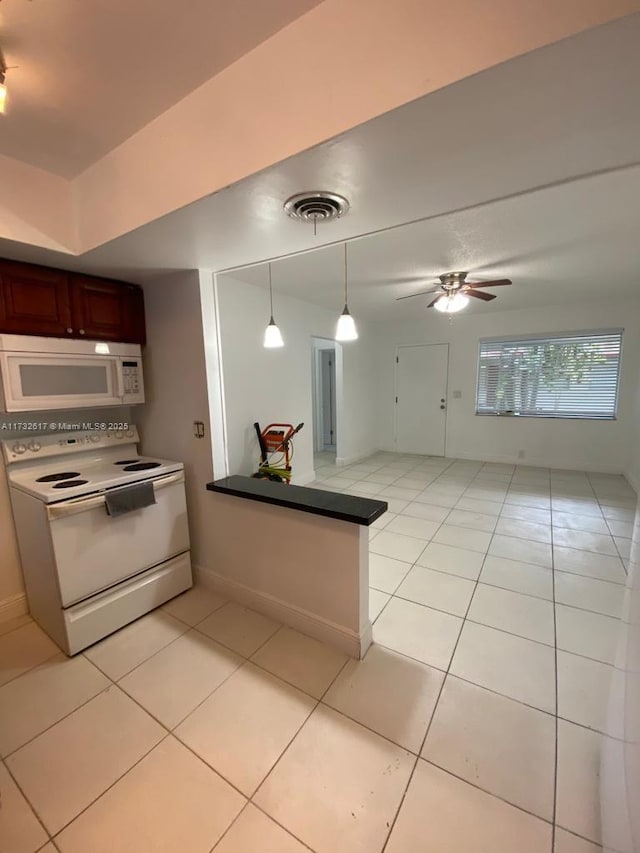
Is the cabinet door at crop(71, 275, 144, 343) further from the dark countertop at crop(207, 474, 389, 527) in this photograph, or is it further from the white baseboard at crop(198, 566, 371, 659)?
the white baseboard at crop(198, 566, 371, 659)

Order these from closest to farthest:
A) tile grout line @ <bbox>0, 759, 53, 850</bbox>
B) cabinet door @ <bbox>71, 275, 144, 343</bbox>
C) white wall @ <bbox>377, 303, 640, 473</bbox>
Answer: tile grout line @ <bbox>0, 759, 53, 850</bbox> < cabinet door @ <bbox>71, 275, 144, 343</bbox> < white wall @ <bbox>377, 303, 640, 473</bbox>

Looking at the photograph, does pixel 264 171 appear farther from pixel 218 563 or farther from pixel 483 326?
pixel 483 326

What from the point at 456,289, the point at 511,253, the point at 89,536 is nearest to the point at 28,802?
the point at 89,536

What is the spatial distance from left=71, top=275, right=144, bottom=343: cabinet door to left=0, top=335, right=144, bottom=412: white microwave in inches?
2.8

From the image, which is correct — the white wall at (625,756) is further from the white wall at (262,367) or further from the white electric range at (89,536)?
the white wall at (262,367)

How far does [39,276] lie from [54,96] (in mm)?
1029

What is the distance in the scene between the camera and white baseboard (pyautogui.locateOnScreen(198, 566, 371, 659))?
71.8 inches

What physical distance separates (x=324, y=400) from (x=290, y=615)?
467cm

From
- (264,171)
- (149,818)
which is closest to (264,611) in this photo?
(149,818)

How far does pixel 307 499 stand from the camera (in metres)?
1.89

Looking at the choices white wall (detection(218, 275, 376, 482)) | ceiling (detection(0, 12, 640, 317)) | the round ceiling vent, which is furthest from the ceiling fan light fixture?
the round ceiling vent

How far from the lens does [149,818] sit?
116 cm

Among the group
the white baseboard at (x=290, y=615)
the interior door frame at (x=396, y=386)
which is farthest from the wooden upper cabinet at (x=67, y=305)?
the interior door frame at (x=396, y=386)

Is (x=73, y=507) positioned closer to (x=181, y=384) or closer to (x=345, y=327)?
(x=181, y=384)
